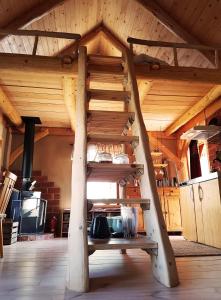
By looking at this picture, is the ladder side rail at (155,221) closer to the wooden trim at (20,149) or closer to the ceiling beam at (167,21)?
the ceiling beam at (167,21)

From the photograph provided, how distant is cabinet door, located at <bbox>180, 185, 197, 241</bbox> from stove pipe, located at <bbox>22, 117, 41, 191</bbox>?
300 centimetres

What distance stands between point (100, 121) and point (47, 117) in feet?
11.2

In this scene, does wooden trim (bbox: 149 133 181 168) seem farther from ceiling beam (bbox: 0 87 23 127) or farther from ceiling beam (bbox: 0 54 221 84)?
ceiling beam (bbox: 0 87 23 127)

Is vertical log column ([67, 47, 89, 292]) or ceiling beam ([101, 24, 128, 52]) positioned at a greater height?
ceiling beam ([101, 24, 128, 52])

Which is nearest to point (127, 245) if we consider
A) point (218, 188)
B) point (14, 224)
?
point (218, 188)

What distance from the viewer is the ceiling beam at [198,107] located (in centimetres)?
413

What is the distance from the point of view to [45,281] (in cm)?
143

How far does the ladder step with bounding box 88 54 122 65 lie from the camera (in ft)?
9.29

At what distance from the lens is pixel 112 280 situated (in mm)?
1451

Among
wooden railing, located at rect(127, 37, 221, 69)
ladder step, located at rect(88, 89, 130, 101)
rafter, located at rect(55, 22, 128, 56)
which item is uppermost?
rafter, located at rect(55, 22, 128, 56)

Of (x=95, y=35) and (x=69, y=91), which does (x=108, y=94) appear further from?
(x=95, y=35)

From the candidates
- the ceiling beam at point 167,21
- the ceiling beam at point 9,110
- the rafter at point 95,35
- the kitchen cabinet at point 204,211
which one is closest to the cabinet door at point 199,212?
the kitchen cabinet at point 204,211

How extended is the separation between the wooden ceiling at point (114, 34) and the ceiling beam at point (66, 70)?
7.9 inches

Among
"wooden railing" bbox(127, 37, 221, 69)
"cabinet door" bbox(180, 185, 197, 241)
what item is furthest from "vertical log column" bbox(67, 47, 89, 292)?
"cabinet door" bbox(180, 185, 197, 241)
